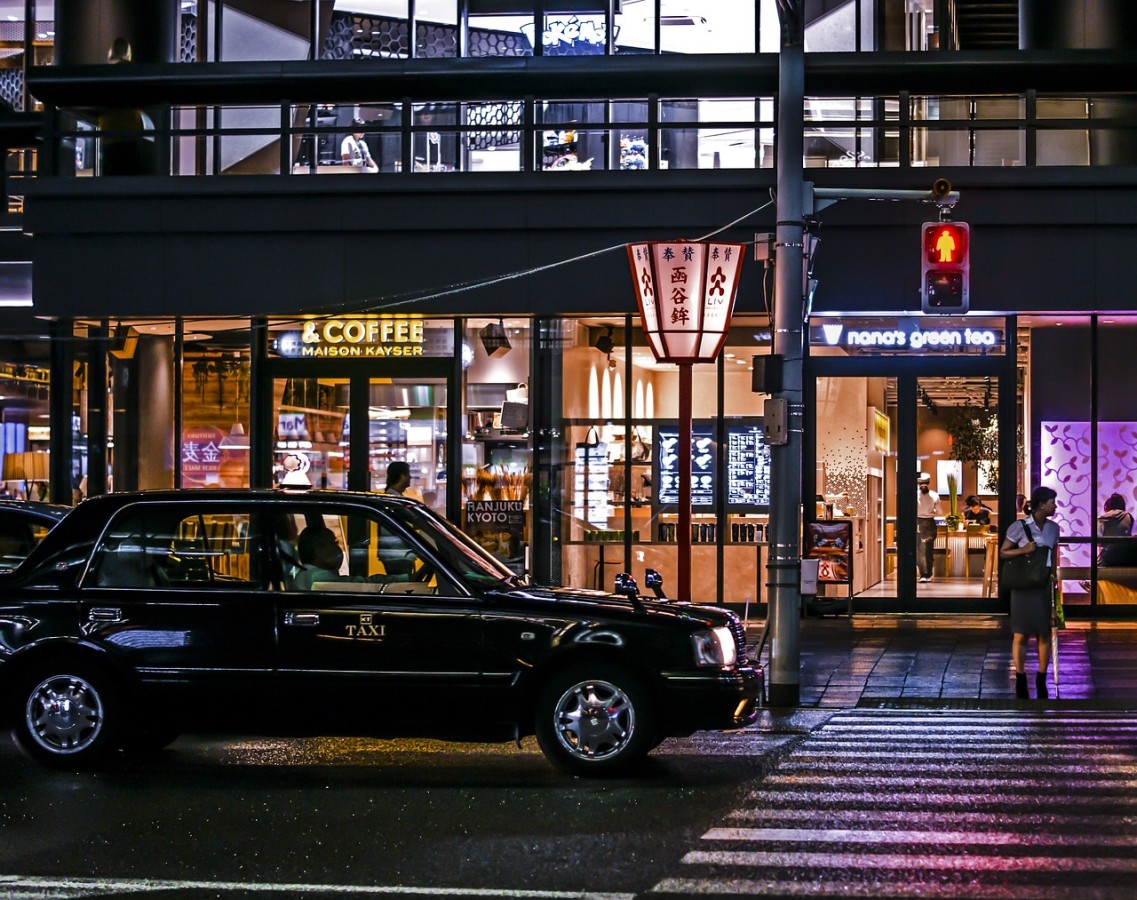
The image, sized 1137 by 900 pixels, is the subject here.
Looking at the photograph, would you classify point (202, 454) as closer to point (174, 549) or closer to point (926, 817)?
point (174, 549)

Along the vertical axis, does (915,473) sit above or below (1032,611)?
above

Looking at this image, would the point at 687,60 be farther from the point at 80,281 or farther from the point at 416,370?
the point at 80,281

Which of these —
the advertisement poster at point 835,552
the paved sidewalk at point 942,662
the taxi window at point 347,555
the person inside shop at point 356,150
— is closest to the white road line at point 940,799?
the taxi window at point 347,555

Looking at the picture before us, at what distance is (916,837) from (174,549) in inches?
206

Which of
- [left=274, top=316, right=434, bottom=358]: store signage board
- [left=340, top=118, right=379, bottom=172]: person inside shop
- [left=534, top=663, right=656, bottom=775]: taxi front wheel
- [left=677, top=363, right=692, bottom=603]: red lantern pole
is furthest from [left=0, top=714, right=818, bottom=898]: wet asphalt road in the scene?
[left=340, top=118, right=379, bottom=172]: person inside shop

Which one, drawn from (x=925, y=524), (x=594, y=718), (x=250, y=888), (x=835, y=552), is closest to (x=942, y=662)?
(x=835, y=552)

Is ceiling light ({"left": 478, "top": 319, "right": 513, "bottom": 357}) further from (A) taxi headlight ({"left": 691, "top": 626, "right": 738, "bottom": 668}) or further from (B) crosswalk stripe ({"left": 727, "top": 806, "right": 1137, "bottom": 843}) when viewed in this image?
(B) crosswalk stripe ({"left": 727, "top": 806, "right": 1137, "bottom": 843})

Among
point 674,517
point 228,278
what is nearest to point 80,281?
point 228,278

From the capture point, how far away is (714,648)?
10.3m

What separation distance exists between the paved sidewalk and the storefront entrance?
53 centimetres

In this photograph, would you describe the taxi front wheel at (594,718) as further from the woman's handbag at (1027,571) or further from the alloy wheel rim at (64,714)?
the woman's handbag at (1027,571)

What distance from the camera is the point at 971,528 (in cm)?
2164

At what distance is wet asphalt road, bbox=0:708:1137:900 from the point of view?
725cm

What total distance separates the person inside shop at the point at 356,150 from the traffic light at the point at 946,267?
8.77 metres
